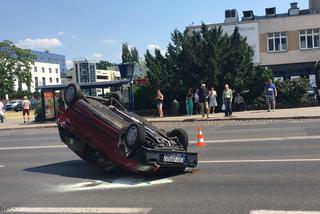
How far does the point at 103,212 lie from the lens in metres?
6.63

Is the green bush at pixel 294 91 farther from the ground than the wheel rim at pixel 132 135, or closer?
farther from the ground

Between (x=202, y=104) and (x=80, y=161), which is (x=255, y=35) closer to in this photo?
(x=202, y=104)

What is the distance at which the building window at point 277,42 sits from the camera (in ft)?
171

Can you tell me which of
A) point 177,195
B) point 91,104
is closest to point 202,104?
point 91,104

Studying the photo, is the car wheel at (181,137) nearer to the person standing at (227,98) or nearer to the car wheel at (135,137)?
the car wheel at (135,137)

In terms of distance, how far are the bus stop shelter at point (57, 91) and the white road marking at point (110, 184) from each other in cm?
1949

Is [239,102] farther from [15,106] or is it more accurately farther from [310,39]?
[15,106]

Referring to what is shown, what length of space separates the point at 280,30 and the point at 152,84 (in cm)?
2617

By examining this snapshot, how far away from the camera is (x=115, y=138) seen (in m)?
8.95

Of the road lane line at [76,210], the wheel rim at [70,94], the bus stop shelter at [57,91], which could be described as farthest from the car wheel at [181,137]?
the bus stop shelter at [57,91]

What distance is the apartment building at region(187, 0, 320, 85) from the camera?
168ft

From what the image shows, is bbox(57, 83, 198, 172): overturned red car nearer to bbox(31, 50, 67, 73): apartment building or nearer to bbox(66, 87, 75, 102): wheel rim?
bbox(66, 87, 75, 102): wheel rim

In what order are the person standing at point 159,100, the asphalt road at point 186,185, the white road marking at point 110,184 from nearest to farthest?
the asphalt road at point 186,185 → the white road marking at point 110,184 → the person standing at point 159,100

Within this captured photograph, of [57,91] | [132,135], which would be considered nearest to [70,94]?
[132,135]
